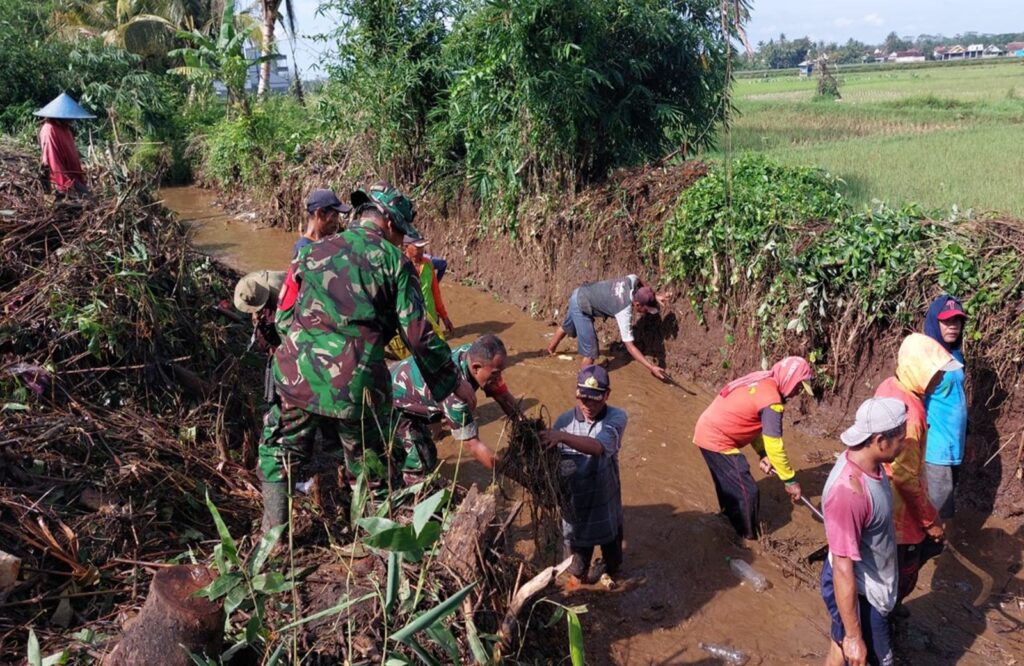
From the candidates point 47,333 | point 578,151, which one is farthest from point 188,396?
point 578,151

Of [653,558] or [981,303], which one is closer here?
[653,558]

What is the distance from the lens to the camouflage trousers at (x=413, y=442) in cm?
396

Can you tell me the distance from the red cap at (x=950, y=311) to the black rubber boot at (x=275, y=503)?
3.78 m

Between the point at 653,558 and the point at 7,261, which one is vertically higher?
the point at 7,261

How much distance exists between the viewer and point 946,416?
182 inches

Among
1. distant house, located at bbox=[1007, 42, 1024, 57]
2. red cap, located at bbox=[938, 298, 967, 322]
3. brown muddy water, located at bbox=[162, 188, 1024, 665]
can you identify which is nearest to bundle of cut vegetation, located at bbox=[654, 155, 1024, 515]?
brown muddy water, located at bbox=[162, 188, 1024, 665]

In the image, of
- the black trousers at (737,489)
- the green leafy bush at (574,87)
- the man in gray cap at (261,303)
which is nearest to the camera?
the man in gray cap at (261,303)

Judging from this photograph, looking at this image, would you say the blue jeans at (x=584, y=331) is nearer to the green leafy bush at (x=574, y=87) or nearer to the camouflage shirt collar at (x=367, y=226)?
the green leafy bush at (x=574, y=87)

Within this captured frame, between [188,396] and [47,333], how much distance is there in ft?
2.82

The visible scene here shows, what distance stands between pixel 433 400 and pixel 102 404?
6.73 feet

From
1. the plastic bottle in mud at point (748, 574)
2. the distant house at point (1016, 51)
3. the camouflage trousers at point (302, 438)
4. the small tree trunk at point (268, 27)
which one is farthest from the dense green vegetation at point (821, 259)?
the distant house at point (1016, 51)

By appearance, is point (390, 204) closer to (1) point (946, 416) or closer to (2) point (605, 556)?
(2) point (605, 556)

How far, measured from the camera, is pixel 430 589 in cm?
299

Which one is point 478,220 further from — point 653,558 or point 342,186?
point 653,558
